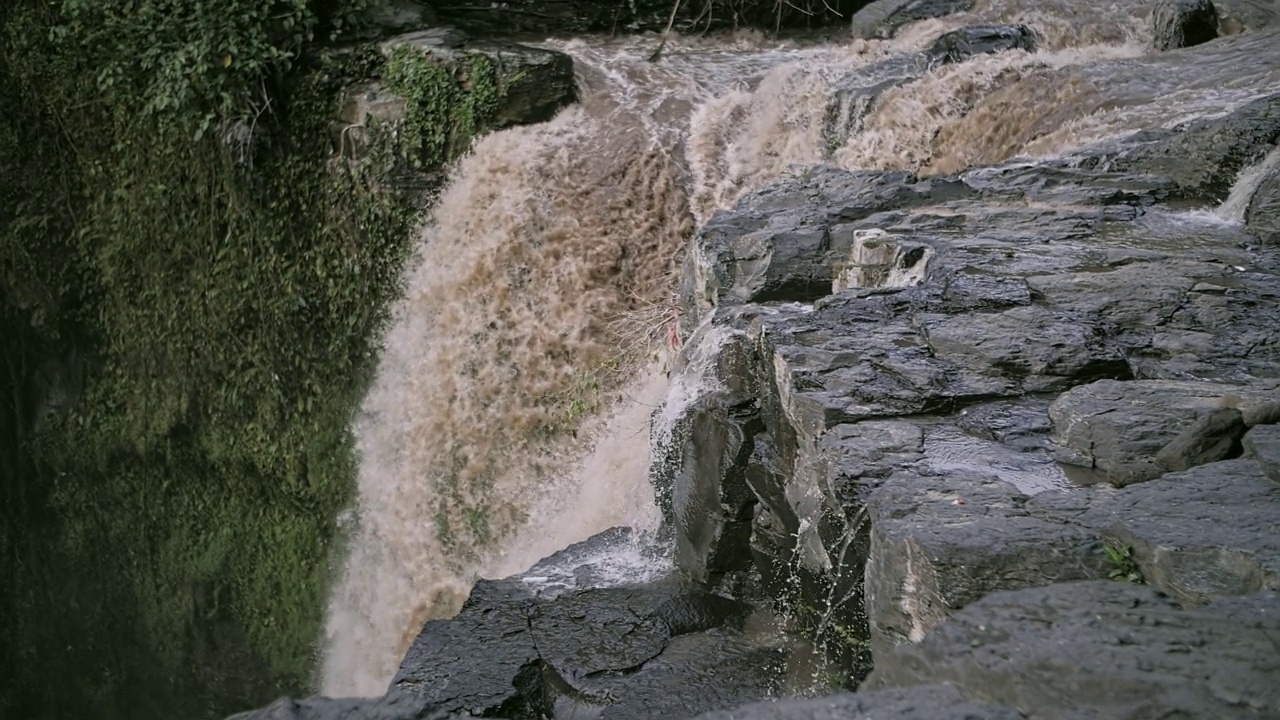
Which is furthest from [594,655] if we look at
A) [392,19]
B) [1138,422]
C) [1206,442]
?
[392,19]

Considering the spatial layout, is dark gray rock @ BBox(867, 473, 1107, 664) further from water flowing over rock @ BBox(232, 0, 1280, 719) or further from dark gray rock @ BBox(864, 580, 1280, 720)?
dark gray rock @ BBox(864, 580, 1280, 720)

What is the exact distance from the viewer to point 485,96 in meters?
7.96

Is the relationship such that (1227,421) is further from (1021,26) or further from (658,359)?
(1021,26)

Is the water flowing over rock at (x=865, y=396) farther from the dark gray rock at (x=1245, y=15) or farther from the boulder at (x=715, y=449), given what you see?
the dark gray rock at (x=1245, y=15)

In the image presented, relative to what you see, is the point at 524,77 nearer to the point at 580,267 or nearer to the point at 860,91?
the point at 580,267

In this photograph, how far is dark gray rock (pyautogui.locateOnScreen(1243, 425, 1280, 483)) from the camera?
221 centimetres

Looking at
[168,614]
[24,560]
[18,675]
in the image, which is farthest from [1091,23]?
[18,675]

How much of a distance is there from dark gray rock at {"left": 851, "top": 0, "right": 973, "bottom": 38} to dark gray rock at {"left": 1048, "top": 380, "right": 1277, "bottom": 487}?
6577 millimetres

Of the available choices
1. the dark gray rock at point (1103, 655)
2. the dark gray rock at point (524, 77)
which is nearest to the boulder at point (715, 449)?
the dark gray rock at point (1103, 655)

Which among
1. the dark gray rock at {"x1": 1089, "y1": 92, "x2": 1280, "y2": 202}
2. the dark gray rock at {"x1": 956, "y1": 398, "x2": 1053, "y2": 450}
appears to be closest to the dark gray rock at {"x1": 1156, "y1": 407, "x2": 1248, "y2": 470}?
the dark gray rock at {"x1": 956, "y1": 398, "x2": 1053, "y2": 450}

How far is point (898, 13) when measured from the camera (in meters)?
8.89

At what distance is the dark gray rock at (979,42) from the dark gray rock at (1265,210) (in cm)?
350

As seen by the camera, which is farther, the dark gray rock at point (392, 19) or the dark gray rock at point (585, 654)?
the dark gray rock at point (392, 19)

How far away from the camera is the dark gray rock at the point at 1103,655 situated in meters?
1.46
